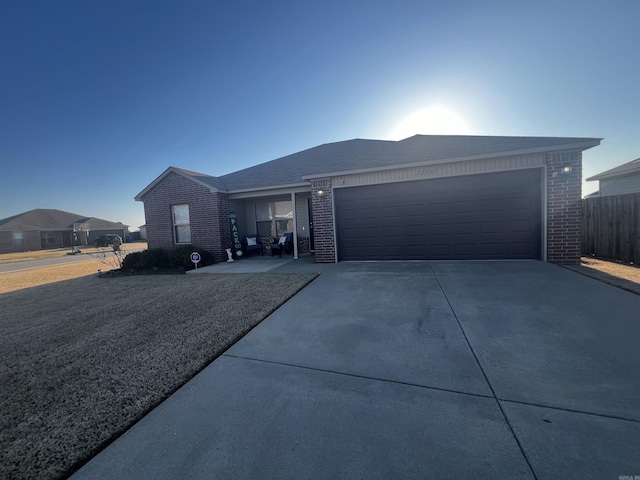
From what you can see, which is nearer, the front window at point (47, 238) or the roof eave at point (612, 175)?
the roof eave at point (612, 175)

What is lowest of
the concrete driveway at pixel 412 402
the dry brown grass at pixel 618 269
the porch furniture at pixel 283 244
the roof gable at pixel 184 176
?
the concrete driveway at pixel 412 402

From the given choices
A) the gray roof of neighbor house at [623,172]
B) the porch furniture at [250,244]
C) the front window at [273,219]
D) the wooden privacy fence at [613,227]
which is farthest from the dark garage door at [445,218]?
the gray roof of neighbor house at [623,172]

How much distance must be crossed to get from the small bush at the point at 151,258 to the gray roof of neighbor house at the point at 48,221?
32.3 meters

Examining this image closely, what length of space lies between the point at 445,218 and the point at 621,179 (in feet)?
39.3

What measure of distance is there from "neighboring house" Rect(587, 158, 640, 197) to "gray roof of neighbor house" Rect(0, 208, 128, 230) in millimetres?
48265

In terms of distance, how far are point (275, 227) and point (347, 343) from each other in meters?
9.61

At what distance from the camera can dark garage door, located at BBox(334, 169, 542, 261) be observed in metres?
6.98

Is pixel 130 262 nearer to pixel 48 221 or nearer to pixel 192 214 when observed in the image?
pixel 192 214

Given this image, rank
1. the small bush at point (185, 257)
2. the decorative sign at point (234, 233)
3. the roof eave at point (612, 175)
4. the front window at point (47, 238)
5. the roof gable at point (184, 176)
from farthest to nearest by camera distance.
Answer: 1. the front window at point (47, 238)
2. the roof eave at point (612, 175)
3. the decorative sign at point (234, 233)
4. the roof gable at point (184, 176)
5. the small bush at point (185, 257)

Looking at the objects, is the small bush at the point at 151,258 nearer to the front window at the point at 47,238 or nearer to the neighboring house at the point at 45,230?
the neighboring house at the point at 45,230

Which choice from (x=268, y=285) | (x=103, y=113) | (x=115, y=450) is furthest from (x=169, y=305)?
(x=103, y=113)

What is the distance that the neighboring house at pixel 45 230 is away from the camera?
2923cm

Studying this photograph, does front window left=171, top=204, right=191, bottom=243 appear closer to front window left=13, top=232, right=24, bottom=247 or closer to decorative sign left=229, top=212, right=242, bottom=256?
decorative sign left=229, top=212, right=242, bottom=256

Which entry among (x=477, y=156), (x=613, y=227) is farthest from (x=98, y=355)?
(x=613, y=227)
